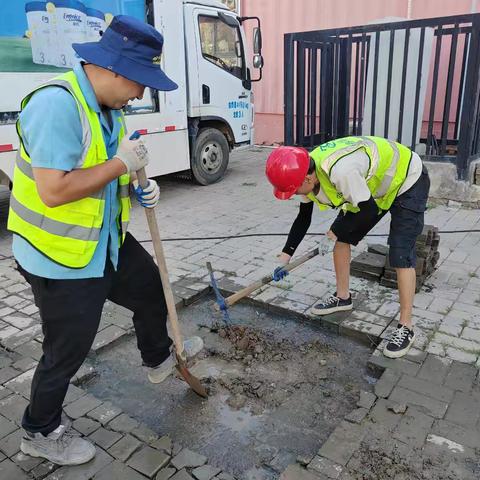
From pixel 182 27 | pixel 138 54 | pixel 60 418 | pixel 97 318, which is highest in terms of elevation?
pixel 182 27

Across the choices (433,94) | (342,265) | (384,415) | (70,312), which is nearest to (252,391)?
(384,415)

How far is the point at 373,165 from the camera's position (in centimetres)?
297

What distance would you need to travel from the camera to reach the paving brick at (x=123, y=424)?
2602 mm

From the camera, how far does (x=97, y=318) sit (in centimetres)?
223

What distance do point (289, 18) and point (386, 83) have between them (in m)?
4.50

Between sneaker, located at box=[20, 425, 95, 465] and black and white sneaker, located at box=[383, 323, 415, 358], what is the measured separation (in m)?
1.91

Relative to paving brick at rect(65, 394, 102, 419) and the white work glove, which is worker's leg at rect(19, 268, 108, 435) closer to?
paving brick at rect(65, 394, 102, 419)

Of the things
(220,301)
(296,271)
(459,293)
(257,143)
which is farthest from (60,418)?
(257,143)

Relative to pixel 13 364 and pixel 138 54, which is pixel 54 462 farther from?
pixel 138 54

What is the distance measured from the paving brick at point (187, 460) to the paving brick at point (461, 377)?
154 cm

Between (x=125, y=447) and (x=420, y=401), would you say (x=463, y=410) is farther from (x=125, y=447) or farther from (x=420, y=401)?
(x=125, y=447)

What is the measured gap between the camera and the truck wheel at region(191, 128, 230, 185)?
7898 millimetres

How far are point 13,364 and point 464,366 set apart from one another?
2905 mm

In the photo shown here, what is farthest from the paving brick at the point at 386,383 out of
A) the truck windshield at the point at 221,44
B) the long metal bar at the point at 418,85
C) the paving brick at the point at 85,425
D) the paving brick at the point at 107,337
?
the truck windshield at the point at 221,44
